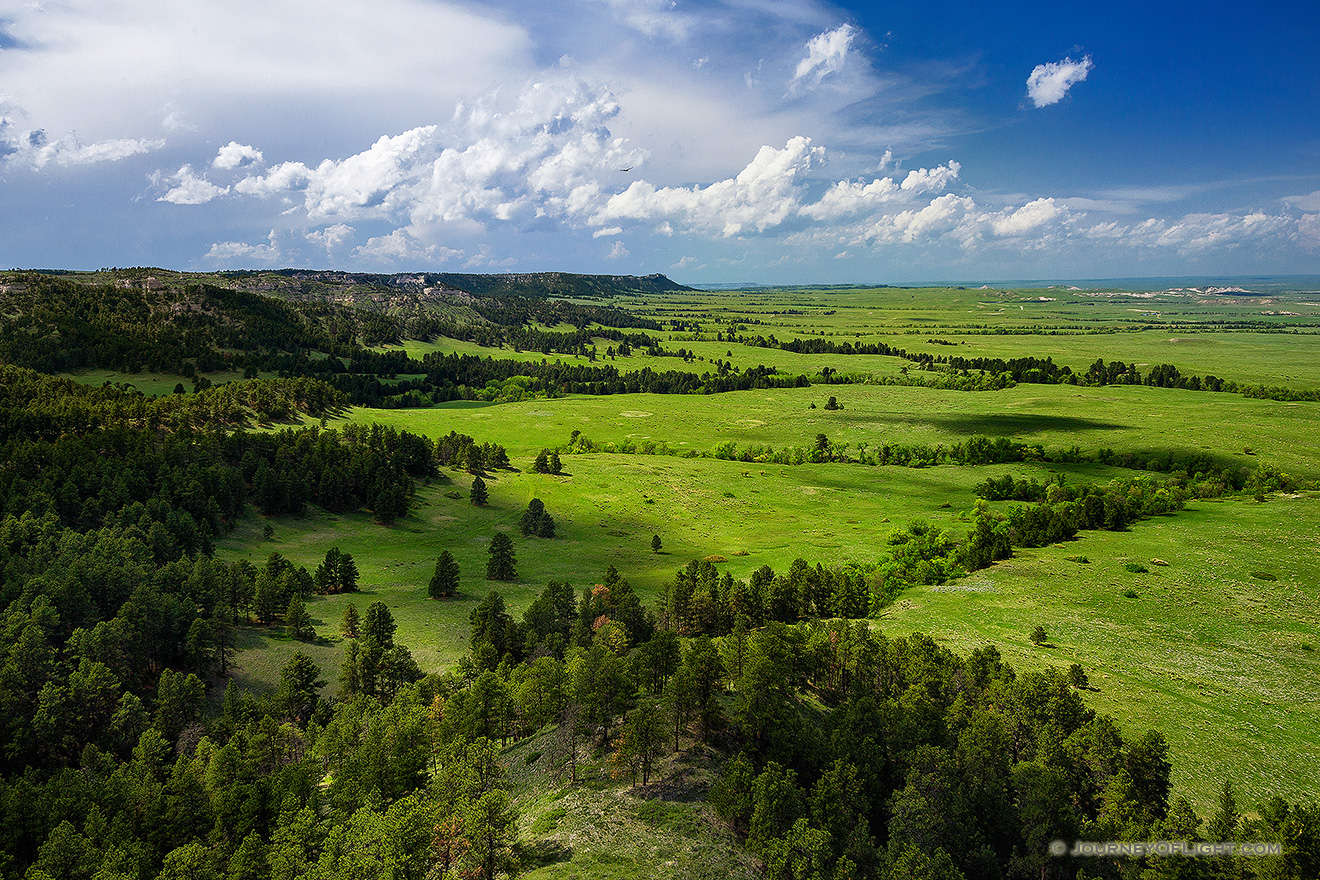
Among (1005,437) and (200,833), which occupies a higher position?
(1005,437)

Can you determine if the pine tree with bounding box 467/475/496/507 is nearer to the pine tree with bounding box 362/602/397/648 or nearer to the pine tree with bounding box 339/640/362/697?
the pine tree with bounding box 362/602/397/648

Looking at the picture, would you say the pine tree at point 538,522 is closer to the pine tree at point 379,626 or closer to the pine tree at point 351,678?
the pine tree at point 379,626

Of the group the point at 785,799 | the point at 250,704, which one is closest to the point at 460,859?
the point at 785,799

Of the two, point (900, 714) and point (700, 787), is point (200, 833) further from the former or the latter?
point (900, 714)

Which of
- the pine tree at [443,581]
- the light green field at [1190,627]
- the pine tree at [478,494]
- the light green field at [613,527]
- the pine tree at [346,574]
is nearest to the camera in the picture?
the light green field at [1190,627]

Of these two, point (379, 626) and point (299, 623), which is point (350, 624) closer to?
point (299, 623)

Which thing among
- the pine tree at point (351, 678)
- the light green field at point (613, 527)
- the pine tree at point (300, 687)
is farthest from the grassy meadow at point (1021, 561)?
the pine tree at point (351, 678)

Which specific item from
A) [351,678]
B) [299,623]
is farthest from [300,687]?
[299,623]

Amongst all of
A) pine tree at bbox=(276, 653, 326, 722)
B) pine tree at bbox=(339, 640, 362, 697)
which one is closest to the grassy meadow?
pine tree at bbox=(276, 653, 326, 722)
